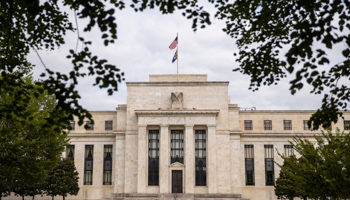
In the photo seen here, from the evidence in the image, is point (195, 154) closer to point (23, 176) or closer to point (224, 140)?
point (224, 140)

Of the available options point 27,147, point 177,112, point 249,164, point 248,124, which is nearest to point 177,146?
point 177,112

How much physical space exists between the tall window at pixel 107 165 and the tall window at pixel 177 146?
10470 millimetres

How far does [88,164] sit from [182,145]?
49.1ft

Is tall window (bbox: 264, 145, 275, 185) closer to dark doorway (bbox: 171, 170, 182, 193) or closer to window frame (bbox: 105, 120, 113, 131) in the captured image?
dark doorway (bbox: 171, 170, 182, 193)

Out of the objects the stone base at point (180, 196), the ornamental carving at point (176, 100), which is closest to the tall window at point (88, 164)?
the stone base at point (180, 196)

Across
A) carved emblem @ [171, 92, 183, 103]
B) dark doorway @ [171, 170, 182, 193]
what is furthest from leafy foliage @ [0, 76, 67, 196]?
carved emblem @ [171, 92, 183, 103]

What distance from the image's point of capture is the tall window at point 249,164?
62562mm

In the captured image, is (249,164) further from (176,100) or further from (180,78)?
(180,78)

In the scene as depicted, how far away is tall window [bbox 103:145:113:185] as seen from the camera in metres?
63.6

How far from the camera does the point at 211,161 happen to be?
59156 millimetres

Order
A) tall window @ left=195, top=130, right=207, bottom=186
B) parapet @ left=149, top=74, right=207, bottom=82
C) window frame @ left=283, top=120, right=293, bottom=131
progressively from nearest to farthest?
1. tall window @ left=195, top=130, right=207, bottom=186
2. parapet @ left=149, top=74, right=207, bottom=82
3. window frame @ left=283, top=120, right=293, bottom=131

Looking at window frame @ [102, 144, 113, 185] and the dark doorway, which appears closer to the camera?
the dark doorway

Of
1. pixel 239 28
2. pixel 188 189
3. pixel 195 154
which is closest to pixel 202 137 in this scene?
pixel 195 154

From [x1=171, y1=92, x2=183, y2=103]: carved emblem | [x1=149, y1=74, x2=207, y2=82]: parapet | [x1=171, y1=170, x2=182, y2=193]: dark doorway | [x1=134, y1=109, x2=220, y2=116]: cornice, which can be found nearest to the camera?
[x1=171, y1=170, x2=182, y2=193]: dark doorway
